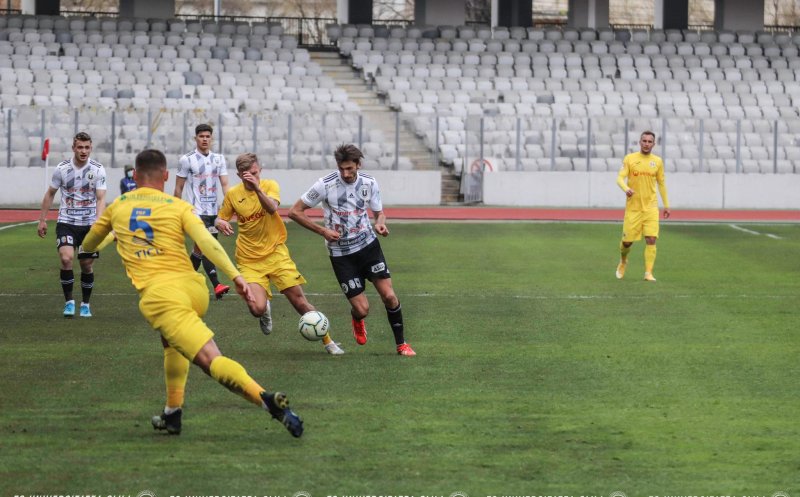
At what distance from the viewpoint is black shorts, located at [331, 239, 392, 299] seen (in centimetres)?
1233

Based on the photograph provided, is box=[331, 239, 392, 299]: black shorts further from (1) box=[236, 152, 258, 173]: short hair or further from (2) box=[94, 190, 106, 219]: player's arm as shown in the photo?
(2) box=[94, 190, 106, 219]: player's arm

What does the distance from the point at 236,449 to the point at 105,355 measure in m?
4.24

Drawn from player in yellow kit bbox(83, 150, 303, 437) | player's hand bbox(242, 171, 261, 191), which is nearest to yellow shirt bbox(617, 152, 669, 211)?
player's hand bbox(242, 171, 261, 191)

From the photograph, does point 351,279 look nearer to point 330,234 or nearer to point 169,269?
point 330,234

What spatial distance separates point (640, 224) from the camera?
19297 millimetres

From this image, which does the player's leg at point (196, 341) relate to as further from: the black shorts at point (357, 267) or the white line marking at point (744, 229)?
the white line marking at point (744, 229)

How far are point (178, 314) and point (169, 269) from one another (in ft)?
1.21

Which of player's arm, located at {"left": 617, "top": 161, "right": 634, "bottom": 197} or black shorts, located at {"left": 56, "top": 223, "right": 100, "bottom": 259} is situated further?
player's arm, located at {"left": 617, "top": 161, "right": 634, "bottom": 197}

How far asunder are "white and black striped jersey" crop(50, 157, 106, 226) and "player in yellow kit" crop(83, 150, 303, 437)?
6.37 meters

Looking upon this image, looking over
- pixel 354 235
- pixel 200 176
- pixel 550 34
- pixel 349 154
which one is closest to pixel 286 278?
pixel 354 235

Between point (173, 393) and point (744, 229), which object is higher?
point (744, 229)

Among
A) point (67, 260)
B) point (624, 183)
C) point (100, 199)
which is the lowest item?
point (67, 260)

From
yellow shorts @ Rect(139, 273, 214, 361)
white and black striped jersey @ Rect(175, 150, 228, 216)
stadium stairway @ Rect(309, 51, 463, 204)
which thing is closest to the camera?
yellow shorts @ Rect(139, 273, 214, 361)

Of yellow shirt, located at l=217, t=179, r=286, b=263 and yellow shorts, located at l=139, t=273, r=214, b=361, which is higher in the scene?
yellow shirt, located at l=217, t=179, r=286, b=263
